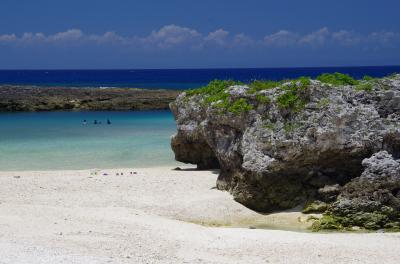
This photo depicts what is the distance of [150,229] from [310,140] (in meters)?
5.50

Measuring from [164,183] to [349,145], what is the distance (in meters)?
6.99

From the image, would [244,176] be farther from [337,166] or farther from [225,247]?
[225,247]

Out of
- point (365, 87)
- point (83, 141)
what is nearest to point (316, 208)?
point (365, 87)

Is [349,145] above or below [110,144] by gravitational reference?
above

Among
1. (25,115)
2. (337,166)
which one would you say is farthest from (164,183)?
(25,115)

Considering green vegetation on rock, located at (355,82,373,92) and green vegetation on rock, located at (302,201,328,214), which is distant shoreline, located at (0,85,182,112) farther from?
green vegetation on rock, located at (302,201,328,214)

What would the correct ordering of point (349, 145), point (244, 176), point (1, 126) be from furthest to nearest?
1. point (1, 126)
2. point (244, 176)
3. point (349, 145)

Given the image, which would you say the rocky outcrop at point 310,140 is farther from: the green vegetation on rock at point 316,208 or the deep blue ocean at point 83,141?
the deep blue ocean at point 83,141

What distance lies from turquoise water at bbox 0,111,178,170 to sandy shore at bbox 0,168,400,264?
20.3ft

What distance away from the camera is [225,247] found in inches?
500

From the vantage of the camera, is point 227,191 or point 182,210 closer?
point 182,210

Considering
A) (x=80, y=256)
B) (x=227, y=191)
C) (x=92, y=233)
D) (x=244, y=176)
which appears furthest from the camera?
(x=227, y=191)

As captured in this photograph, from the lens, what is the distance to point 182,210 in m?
16.9

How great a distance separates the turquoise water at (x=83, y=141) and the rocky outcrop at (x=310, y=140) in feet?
31.8
